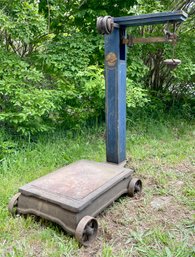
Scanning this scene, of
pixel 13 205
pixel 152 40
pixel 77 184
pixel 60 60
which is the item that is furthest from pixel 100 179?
pixel 60 60

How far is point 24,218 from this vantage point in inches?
82.4

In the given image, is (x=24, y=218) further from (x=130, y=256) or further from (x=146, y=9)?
(x=146, y=9)

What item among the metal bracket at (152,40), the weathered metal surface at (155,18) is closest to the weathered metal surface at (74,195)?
the metal bracket at (152,40)

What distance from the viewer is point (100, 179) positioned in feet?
7.34

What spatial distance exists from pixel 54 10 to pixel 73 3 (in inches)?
14.0

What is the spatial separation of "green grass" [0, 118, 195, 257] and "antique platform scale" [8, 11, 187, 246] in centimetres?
10

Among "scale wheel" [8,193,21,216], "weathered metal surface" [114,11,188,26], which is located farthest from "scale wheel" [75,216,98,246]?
"weathered metal surface" [114,11,188,26]

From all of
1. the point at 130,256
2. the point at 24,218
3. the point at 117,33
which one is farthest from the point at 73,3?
the point at 130,256

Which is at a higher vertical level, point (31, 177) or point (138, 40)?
point (138, 40)

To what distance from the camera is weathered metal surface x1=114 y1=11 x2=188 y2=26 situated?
2279 mm

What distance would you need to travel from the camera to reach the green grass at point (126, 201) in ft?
5.91

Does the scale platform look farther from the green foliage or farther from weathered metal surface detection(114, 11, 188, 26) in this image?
weathered metal surface detection(114, 11, 188, 26)

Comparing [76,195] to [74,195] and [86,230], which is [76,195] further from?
[86,230]

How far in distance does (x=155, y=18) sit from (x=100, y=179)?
1441 mm
